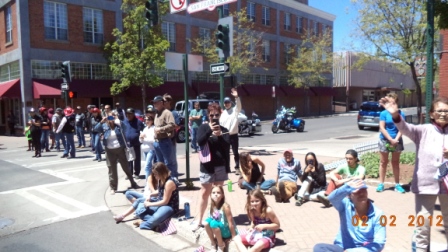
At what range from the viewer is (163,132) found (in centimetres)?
741

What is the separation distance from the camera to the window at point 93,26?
2536cm

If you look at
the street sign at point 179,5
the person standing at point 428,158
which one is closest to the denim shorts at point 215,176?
the person standing at point 428,158

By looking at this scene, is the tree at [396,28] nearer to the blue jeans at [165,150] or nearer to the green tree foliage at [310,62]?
the blue jeans at [165,150]

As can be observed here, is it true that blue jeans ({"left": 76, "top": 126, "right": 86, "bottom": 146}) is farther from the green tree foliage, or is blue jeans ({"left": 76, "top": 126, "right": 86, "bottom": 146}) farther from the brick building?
the green tree foliage

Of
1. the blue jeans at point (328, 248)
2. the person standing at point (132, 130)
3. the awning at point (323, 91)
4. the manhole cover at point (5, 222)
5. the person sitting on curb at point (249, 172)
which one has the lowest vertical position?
the manhole cover at point (5, 222)

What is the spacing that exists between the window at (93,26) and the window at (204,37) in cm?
938

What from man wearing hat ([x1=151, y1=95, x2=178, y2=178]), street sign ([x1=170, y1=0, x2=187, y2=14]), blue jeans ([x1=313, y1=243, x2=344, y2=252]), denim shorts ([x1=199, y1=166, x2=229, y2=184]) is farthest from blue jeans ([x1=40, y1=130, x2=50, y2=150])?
blue jeans ([x1=313, y1=243, x2=344, y2=252])

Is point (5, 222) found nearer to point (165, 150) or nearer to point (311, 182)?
point (165, 150)

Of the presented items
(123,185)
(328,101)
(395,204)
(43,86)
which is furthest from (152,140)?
(328,101)

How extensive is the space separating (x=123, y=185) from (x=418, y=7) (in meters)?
14.9

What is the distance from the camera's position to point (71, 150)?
13578 mm

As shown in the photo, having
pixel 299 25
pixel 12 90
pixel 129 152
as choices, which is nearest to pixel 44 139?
pixel 129 152

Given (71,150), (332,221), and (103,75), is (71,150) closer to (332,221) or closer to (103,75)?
(332,221)

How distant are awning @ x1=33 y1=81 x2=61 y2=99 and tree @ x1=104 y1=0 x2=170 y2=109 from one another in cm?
359
